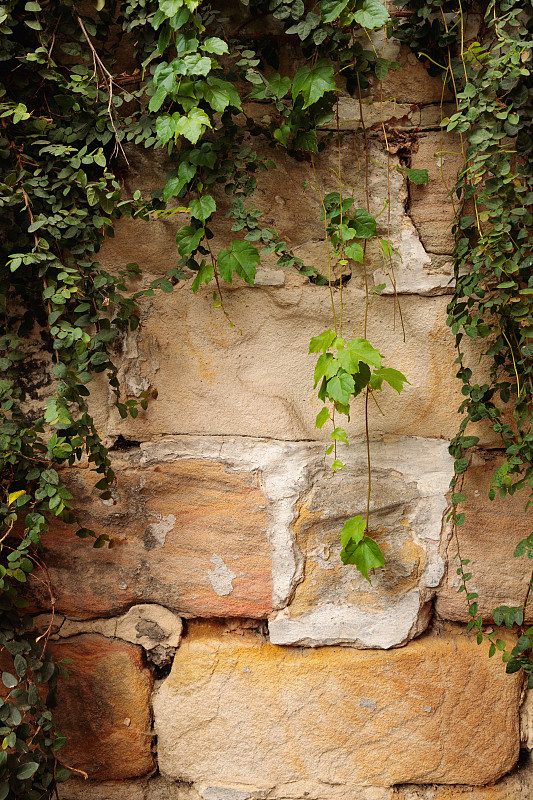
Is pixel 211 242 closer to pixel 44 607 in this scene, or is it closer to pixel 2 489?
pixel 2 489

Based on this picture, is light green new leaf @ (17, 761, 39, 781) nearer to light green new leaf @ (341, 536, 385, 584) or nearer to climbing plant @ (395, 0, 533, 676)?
light green new leaf @ (341, 536, 385, 584)

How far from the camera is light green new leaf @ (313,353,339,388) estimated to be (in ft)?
3.43

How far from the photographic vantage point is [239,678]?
126 cm

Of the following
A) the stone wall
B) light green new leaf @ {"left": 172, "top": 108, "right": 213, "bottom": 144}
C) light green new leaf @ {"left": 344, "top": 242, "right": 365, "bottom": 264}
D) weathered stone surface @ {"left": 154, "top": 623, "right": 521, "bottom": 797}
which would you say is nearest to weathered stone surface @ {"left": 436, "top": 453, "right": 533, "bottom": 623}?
the stone wall

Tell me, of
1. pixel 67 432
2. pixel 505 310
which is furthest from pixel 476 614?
pixel 67 432

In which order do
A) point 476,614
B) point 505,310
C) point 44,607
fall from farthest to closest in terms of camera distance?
point 44,607
point 476,614
point 505,310

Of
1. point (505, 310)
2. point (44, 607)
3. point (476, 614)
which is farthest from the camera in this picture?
point (44, 607)

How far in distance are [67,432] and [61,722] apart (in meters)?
0.66

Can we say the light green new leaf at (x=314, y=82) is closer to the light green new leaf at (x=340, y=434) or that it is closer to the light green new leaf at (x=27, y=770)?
the light green new leaf at (x=340, y=434)

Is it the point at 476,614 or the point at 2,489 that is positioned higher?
the point at 2,489

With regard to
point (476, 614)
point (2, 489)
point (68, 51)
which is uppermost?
point (68, 51)

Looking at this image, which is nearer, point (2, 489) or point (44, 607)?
point (2, 489)

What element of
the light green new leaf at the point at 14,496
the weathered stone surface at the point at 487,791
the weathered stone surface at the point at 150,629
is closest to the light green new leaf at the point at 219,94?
the light green new leaf at the point at 14,496

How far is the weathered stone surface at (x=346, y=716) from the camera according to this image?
4.02 ft
